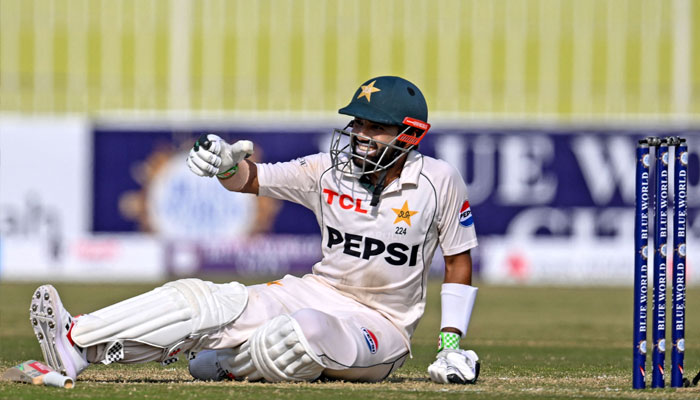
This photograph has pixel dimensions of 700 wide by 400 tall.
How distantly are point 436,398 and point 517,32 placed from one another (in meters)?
18.6

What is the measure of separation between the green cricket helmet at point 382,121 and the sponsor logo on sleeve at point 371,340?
766 mm

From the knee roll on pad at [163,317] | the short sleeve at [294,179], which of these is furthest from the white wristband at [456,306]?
the knee roll on pad at [163,317]

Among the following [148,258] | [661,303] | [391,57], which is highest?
[391,57]

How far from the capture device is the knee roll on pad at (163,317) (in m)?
5.50

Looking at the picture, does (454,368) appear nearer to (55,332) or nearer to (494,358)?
(55,332)

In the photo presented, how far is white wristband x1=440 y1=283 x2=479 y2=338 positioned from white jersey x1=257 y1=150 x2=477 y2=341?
0.17 m

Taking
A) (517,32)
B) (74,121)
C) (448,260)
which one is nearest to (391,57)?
(517,32)

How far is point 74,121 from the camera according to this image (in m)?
19.2

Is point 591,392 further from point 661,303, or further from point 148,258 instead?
point 148,258

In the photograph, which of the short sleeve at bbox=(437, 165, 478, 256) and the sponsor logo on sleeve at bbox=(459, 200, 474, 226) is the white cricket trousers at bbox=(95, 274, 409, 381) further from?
the sponsor logo on sleeve at bbox=(459, 200, 474, 226)

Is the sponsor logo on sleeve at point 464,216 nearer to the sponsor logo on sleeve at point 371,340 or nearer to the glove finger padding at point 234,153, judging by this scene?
the sponsor logo on sleeve at point 371,340

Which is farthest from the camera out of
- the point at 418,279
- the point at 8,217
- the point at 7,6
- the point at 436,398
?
the point at 7,6

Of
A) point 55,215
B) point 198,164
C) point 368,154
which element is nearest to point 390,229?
point 368,154

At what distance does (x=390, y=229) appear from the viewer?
6.04 metres
